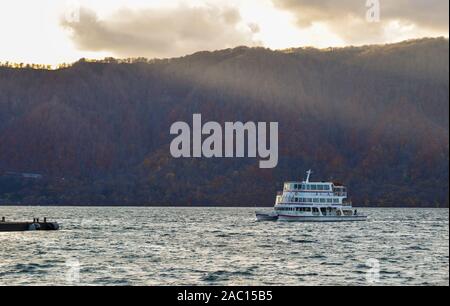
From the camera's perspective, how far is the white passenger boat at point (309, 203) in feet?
519

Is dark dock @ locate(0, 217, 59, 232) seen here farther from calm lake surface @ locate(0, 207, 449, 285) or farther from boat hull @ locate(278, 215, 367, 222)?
boat hull @ locate(278, 215, 367, 222)

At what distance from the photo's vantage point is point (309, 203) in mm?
159625

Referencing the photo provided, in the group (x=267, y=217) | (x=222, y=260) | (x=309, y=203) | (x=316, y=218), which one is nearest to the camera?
(x=222, y=260)

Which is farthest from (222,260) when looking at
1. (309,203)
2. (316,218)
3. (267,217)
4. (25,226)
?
(267,217)

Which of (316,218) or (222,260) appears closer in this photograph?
(222,260)

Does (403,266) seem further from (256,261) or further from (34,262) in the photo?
(34,262)

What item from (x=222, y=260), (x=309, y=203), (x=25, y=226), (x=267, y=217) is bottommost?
(x=222, y=260)

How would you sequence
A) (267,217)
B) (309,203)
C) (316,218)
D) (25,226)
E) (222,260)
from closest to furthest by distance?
(222,260) < (25,226) < (309,203) < (316,218) < (267,217)

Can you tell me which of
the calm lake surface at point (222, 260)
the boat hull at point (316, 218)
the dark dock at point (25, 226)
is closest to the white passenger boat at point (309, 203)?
the boat hull at point (316, 218)

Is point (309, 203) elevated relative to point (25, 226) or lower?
elevated

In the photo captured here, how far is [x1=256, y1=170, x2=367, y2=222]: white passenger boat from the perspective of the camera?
158250 millimetres

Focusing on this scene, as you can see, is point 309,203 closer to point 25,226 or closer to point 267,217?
point 267,217

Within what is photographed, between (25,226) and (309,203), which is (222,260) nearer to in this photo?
(25,226)
